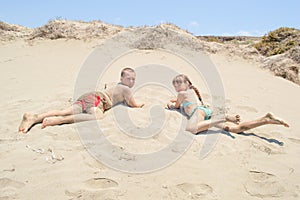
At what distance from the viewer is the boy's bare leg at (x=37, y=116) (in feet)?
12.1

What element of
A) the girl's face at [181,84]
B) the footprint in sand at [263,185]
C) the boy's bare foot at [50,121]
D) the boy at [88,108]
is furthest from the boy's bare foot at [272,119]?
the boy's bare foot at [50,121]

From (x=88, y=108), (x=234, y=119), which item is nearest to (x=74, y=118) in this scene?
(x=88, y=108)

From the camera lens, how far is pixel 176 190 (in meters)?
2.55

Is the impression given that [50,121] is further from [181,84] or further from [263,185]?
[263,185]

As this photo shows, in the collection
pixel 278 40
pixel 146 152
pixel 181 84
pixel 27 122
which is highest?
pixel 278 40

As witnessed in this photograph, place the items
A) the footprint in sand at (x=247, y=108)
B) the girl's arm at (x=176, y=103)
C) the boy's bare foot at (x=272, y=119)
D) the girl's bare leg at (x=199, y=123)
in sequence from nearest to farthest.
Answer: the boy's bare foot at (x=272, y=119) → the girl's bare leg at (x=199, y=123) → the girl's arm at (x=176, y=103) → the footprint in sand at (x=247, y=108)

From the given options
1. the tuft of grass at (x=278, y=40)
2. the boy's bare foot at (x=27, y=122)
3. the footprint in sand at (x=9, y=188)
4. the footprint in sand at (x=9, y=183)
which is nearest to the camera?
the footprint in sand at (x=9, y=188)

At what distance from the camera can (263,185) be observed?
2.70 meters

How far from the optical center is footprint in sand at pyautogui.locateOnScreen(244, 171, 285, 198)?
2.57 m

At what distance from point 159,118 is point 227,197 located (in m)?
1.87

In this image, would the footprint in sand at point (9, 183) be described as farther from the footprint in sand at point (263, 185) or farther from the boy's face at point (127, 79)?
the boy's face at point (127, 79)

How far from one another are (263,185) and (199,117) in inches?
61.8

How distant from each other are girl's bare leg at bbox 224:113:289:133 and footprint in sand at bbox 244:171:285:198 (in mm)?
1098

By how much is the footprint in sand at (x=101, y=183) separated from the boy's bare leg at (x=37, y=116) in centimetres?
147
